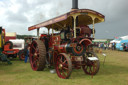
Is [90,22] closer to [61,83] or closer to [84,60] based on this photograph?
[84,60]

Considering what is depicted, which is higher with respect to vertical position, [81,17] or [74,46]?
[81,17]

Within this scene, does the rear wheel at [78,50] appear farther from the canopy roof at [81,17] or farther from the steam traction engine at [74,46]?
the canopy roof at [81,17]

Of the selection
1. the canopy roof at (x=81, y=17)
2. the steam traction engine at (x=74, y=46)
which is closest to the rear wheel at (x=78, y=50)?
the steam traction engine at (x=74, y=46)

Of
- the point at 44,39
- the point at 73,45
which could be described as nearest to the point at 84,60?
the point at 73,45

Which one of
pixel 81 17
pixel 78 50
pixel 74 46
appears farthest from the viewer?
pixel 81 17

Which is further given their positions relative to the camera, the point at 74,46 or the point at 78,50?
the point at 78,50

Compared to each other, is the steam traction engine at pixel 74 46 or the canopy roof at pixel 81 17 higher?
the canopy roof at pixel 81 17

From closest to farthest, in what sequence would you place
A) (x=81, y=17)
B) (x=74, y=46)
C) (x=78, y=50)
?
(x=74, y=46), (x=78, y=50), (x=81, y=17)

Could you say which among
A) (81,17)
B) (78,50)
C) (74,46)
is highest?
(81,17)

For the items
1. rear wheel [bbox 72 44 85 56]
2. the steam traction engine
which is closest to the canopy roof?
the steam traction engine

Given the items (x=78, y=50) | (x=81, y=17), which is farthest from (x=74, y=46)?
(x=81, y=17)

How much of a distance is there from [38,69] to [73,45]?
2263 millimetres

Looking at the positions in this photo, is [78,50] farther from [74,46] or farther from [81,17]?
[81,17]

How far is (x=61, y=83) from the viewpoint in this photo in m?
4.54
